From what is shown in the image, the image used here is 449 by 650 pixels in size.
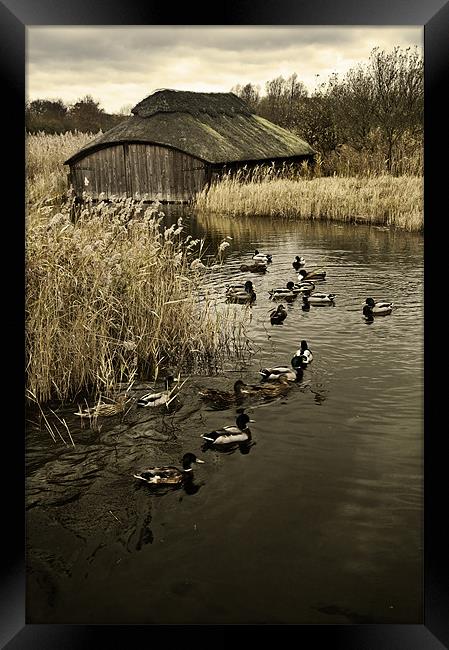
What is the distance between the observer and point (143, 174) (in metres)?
5.22

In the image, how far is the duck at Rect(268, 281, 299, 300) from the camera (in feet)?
16.2

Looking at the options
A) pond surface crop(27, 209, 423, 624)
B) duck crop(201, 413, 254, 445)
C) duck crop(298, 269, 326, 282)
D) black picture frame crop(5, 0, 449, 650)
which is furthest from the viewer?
duck crop(298, 269, 326, 282)

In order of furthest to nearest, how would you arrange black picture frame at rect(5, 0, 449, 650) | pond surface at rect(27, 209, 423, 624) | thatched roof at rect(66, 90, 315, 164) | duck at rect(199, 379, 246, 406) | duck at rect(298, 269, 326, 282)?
duck at rect(298, 269, 326, 282) → duck at rect(199, 379, 246, 406) → thatched roof at rect(66, 90, 315, 164) → black picture frame at rect(5, 0, 449, 650) → pond surface at rect(27, 209, 423, 624)

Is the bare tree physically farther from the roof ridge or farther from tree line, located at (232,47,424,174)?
the roof ridge

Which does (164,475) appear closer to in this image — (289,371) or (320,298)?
(289,371)

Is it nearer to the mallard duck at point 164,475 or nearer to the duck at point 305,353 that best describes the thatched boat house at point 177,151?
the duck at point 305,353

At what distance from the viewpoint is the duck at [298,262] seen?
5043 millimetres

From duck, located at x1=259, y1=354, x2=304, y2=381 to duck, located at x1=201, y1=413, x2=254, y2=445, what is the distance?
0.33 meters

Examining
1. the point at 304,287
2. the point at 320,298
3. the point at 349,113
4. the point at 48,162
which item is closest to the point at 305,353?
the point at 304,287

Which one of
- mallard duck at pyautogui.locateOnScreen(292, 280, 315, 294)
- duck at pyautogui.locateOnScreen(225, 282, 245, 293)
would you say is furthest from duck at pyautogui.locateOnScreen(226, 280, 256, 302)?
mallard duck at pyautogui.locateOnScreen(292, 280, 315, 294)

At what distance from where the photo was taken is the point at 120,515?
408 centimetres
